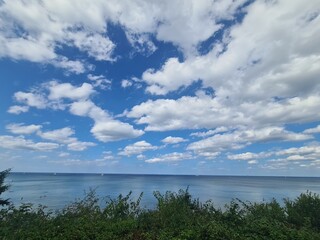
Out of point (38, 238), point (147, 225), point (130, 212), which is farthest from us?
point (130, 212)

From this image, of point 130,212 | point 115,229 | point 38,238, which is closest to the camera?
point 38,238

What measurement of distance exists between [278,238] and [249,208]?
18.7ft

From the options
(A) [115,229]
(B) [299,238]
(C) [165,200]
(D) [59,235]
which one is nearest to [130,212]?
(C) [165,200]

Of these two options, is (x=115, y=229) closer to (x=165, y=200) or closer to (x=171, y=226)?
(x=171, y=226)

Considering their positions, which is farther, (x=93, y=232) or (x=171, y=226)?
(x=171, y=226)

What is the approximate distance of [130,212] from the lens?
12.0 m

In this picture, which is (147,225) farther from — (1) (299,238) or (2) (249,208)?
(2) (249,208)

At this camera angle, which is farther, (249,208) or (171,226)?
(249,208)

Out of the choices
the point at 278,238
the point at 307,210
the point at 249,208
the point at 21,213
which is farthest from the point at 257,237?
the point at 21,213

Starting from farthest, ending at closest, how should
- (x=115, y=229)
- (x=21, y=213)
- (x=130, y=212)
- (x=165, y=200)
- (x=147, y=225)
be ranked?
(x=165, y=200) → (x=130, y=212) → (x=21, y=213) → (x=147, y=225) → (x=115, y=229)

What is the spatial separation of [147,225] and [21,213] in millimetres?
4911

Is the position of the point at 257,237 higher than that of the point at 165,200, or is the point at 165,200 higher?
the point at 165,200

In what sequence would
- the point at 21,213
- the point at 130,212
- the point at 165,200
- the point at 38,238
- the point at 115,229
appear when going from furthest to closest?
1. the point at 165,200
2. the point at 130,212
3. the point at 21,213
4. the point at 115,229
5. the point at 38,238

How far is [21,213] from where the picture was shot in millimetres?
10648
